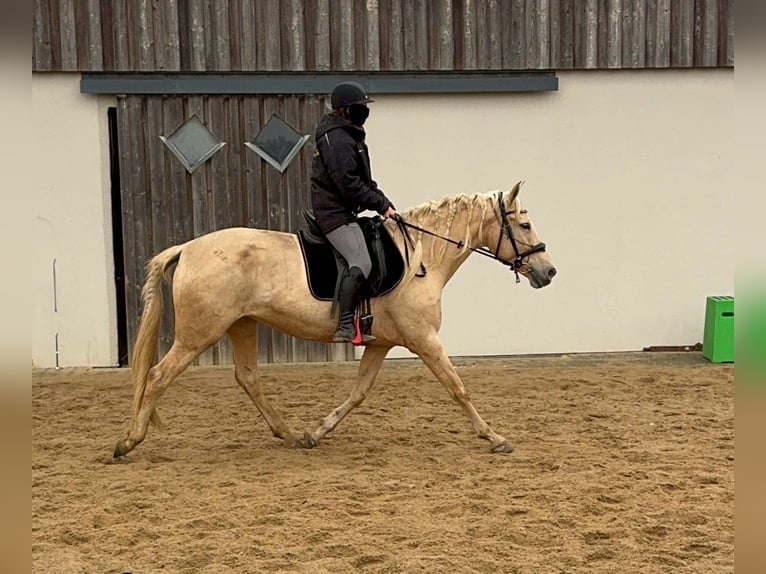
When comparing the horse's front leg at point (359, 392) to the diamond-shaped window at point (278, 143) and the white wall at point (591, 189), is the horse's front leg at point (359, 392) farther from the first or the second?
the diamond-shaped window at point (278, 143)

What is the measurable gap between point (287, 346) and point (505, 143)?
10.6ft

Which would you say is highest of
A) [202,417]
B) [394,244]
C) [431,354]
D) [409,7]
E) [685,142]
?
[409,7]

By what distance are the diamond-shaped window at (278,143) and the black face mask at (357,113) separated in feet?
12.3

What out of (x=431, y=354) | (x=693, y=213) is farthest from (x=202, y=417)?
(x=693, y=213)

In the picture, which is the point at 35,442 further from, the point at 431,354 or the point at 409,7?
the point at 409,7

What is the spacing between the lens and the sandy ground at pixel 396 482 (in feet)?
12.7

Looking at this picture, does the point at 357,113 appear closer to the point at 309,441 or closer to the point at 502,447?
the point at 309,441

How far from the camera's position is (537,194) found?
960 cm

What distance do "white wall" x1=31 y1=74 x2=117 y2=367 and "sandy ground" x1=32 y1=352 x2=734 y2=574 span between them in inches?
34.3

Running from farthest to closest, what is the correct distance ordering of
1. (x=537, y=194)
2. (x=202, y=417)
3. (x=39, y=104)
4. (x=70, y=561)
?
(x=537, y=194) < (x=39, y=104) < (x=202, y=417) < (x=70, y=561)

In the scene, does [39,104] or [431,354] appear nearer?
[431,354]

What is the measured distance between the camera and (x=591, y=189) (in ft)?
31.7

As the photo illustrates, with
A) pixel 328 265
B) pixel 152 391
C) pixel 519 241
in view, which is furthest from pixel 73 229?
pixel 519 241

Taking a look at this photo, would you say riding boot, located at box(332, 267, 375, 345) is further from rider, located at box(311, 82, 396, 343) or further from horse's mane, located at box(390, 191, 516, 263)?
horse's mane, located at box(390, 191, 516, 263)
